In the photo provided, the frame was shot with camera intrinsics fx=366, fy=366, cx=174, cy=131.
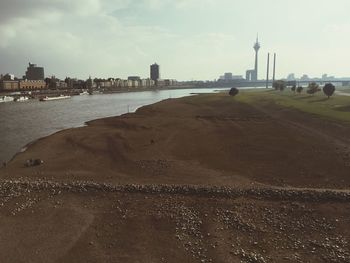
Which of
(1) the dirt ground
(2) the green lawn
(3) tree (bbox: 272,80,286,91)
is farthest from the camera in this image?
(3) tree (bbox: 272,80,286,91)

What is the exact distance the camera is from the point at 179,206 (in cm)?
1681

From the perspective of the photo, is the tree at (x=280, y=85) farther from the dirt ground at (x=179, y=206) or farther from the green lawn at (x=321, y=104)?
the dirt ground at (x=179, y=206)

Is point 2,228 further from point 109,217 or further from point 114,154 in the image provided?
point 114,154

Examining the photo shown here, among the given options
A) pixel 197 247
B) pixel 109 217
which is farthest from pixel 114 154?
pixel 197 247

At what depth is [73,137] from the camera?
37.6 metres

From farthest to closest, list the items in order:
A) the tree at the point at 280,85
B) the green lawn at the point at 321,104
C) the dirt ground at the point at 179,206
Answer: the tree at the point at 280,85 → the green lawn at the point at 321,104 → the dirt ground at the point at 179,206

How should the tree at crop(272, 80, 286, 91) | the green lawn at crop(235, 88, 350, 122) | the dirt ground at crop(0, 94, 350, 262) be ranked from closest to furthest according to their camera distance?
the dirt ground at crop(0, 94, 350, 262) < the green lawn at crop(235, 88, 350, 122) < the tree at crop(272, 80, 286, 91)

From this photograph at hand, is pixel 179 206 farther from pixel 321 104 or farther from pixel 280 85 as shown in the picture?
pixel 280 85

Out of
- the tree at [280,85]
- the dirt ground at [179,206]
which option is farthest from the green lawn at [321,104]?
the tree at [280,85]

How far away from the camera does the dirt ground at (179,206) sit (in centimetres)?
1315

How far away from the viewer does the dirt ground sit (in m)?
13.1

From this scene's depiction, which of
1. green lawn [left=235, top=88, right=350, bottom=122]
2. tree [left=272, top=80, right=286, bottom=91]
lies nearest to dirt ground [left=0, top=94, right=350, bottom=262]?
green lawn [left=235, top=88, right=350, bottom=122]

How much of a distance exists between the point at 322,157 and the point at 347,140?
665cm

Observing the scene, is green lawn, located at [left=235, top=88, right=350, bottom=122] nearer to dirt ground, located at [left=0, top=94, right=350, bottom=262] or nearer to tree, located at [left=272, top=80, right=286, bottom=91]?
dirt ground, located at [left=0, top=94, right=350, bottom=262]
